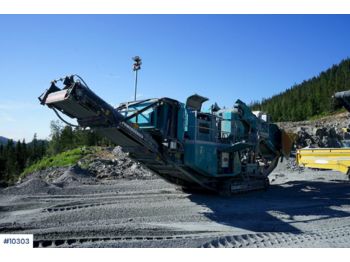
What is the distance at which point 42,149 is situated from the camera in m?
→ 69.6

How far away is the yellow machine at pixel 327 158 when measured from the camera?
41.2ft

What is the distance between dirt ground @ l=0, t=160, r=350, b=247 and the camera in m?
6.43

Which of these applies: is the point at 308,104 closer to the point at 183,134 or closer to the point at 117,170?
the point at 117,170

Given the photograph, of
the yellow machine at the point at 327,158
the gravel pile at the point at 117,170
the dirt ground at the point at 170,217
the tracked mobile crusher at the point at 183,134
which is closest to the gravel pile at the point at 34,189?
the dirt ground at the point at 170,217

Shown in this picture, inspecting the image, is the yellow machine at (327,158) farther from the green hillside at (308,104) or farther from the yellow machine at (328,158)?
the green hillside at (308,104)

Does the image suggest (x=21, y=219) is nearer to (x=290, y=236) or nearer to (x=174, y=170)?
(x=174, y=170)

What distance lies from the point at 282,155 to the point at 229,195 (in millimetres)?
4498

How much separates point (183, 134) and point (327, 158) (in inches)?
260

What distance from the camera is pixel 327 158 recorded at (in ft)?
43.2

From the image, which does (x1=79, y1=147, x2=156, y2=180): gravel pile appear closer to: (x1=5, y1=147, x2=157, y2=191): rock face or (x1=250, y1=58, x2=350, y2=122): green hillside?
(x1=5, y1=147, x2=157, y2=191): rock face

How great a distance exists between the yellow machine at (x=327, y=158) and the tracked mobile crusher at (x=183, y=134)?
71.7 inches

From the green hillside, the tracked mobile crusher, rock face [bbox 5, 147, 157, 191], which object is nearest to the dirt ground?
rock face [bbox 5, 147, 157, 191]

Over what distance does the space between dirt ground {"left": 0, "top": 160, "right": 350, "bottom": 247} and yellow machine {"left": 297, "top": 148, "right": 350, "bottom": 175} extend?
917mm

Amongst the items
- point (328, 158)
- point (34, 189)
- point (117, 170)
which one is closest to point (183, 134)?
point (34, 189)
